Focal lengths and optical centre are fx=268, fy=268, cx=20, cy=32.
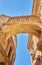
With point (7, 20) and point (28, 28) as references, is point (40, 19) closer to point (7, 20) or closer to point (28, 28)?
point (28, 28)

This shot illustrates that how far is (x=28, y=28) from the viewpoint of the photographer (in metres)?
15.0

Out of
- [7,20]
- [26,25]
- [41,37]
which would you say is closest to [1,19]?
[7,20]

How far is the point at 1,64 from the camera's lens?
18.2 metres

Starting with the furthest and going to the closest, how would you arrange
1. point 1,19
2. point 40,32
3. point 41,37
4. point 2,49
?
point 2,49 < point 1,19 < point 40,32 < point 41,37

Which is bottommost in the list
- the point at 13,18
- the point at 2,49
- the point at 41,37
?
the point at 2,49

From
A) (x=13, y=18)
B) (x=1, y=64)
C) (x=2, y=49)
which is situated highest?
(x=13, y=18)

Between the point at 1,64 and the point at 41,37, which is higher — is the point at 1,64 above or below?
below

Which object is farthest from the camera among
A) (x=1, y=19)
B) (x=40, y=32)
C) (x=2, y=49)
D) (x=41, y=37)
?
(x=2, y=49)

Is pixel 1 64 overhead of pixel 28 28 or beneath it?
beneath

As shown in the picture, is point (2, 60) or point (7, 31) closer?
point (7, 31)

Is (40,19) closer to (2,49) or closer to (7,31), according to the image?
(7,31)

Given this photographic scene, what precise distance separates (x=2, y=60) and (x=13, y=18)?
380 centimetres

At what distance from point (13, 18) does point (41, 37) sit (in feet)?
8.23

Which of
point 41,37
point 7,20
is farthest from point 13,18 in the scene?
point 41,37
